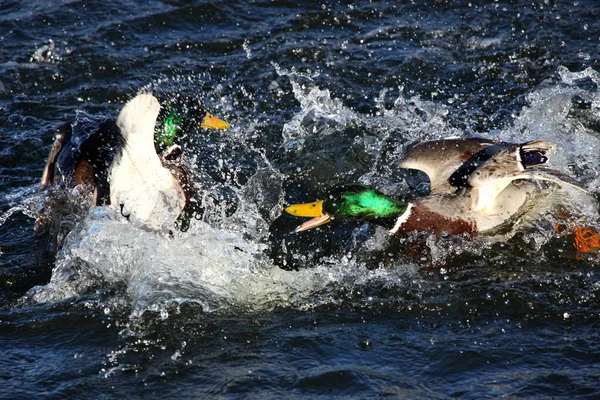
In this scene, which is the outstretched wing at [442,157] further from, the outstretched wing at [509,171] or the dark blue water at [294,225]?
the dark blue water at [294,225]

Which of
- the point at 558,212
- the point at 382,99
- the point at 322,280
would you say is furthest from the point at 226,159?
the point at 558,212

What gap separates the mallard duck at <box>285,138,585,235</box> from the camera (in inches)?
189

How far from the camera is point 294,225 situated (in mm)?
5367

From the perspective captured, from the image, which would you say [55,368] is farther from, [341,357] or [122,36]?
[122,36]

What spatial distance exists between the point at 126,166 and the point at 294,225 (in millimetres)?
1173

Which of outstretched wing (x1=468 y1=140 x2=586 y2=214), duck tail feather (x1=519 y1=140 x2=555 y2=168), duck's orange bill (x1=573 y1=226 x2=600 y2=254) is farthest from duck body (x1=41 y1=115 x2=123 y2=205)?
duck's orange bill (x1=573 y1=226 x2=600 y2=254)

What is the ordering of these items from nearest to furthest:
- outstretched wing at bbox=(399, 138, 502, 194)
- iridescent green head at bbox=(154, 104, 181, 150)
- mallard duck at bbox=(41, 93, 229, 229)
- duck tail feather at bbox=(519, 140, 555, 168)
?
1. mallard duck at bbox=(41, 93, 229, 229)
2. duck tail feather at bbox=(519, 140, 555, 168)
3. outstretched wing at bbox=(399, 138, 502, 194)
4. iridescent green head at bbox=(154, 104, 181, 150)

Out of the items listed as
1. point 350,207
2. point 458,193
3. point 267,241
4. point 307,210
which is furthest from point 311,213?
point 458,193

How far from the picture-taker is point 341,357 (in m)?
3.89

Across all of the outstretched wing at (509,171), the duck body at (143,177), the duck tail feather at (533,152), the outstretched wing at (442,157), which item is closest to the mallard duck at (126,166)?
the duck body at (143,177)

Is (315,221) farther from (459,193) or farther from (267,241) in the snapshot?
(459,193)

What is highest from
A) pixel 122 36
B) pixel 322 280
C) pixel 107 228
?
pixel 122 36

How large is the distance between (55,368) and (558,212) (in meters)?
3.12

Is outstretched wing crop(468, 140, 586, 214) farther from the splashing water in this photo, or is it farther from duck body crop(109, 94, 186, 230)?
duck body crop(109, 94, 186, 230)
